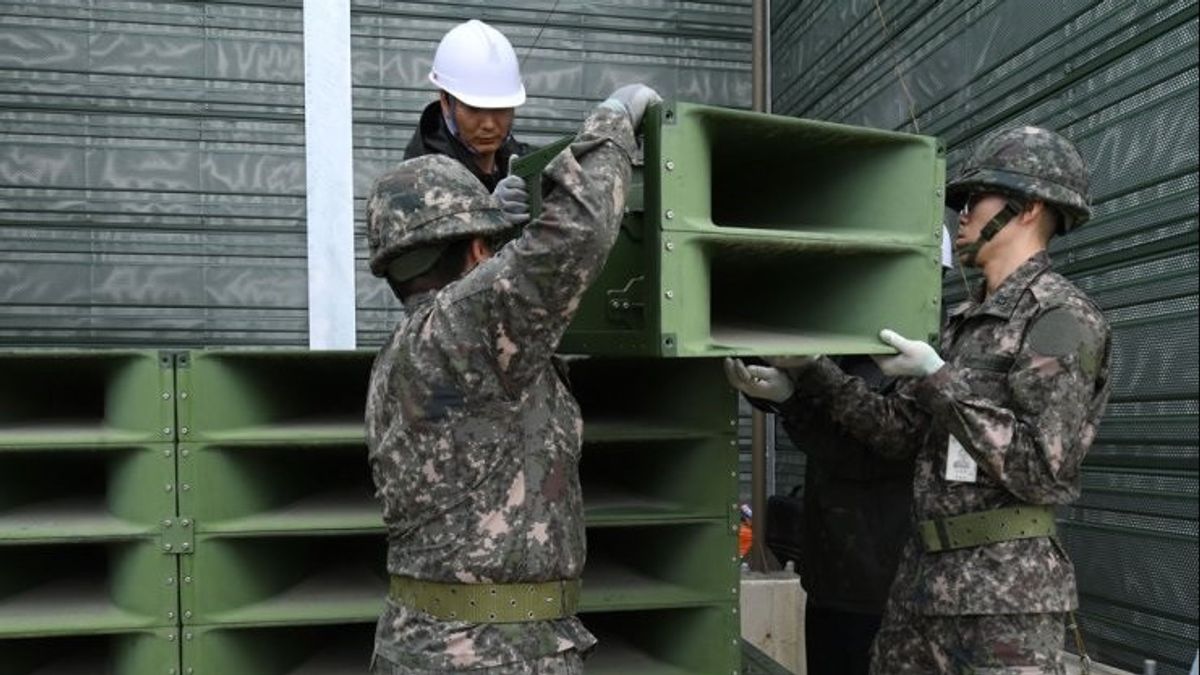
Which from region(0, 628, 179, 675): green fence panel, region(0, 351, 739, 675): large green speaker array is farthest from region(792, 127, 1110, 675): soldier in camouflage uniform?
region(0, 628, 179, 675): green fence panel

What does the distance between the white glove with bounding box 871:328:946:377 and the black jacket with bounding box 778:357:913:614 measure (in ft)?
1.69

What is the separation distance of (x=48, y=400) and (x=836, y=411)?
221cm

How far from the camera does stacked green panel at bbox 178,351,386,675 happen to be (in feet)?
7.72

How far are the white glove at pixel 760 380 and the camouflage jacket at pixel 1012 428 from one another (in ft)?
1.00

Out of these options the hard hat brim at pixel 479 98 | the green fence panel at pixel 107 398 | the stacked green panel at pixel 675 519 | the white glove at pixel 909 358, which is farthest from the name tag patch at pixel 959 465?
the green fence panel at pixel 107 398

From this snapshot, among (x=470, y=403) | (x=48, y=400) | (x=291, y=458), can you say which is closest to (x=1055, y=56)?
(x=470, y=403)

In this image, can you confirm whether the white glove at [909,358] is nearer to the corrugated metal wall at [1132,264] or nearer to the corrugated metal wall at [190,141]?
the corrugated metal wall at [1132,264]

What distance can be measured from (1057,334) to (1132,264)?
40.2 inches

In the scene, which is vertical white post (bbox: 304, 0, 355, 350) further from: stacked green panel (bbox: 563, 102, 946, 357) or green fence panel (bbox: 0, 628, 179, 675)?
stacked green panel (bbox: 563, 102, 946, 357)

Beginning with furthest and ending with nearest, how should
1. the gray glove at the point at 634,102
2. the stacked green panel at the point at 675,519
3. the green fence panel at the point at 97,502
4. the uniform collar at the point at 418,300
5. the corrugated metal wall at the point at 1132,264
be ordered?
1. the corrugated metal wall at the point at 1132,264
2. the stacked green panel at the point at 675,519
3. the green fence panel at the point at 97,502
4. the uniform collar at the point at 418,300
5. the gray glove at the point at 634,102

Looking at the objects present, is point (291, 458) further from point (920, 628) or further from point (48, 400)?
point (920, 628)

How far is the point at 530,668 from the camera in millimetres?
1876

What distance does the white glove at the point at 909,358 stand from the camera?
194 centimetres

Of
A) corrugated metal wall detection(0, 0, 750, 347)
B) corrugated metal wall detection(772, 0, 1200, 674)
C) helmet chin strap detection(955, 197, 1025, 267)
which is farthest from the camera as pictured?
corrugated metal wall detection(0, 0, 750, 347)
